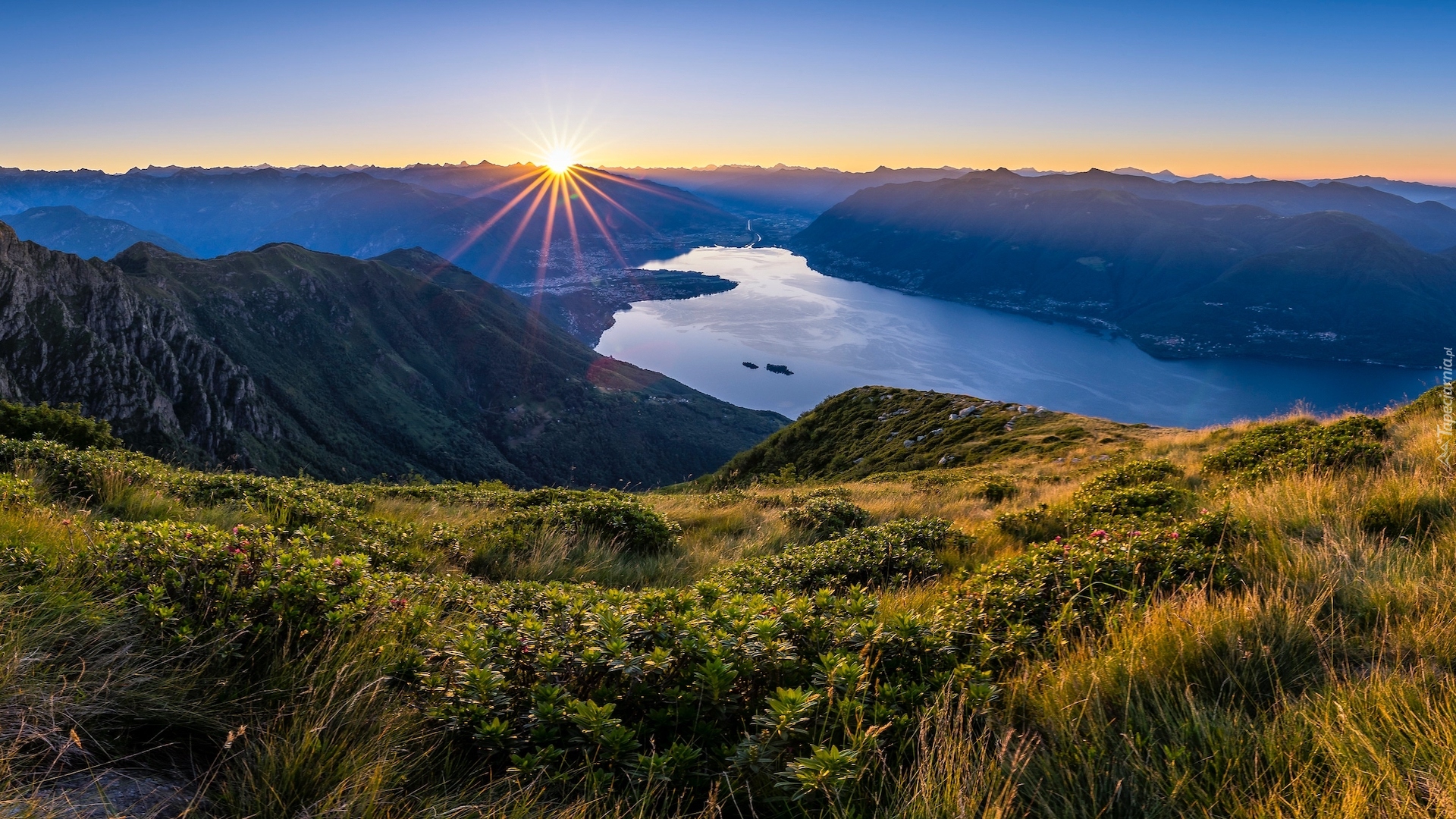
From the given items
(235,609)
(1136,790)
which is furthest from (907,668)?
(235,609)

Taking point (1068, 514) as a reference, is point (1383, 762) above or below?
above

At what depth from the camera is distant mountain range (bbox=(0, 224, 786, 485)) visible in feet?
313

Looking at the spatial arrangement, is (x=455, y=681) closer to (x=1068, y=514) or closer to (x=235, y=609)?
(x=235, y=609)

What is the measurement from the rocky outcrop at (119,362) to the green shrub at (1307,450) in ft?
348

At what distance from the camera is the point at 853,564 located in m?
6.38

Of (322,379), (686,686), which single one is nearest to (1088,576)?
(686,686)

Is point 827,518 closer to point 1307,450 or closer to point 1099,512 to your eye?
point 1099,512

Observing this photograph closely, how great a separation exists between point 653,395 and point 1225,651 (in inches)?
6640

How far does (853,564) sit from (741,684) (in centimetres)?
350

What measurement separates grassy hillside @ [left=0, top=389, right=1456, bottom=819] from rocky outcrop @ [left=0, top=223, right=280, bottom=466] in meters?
104

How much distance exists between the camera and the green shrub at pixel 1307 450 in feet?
26.5

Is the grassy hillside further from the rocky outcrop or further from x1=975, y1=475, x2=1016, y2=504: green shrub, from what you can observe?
the rocky outcrop

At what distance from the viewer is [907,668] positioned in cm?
332

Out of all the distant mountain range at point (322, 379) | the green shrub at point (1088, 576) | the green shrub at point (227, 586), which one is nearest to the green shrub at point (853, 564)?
the green shrub at point (1088, 576)
